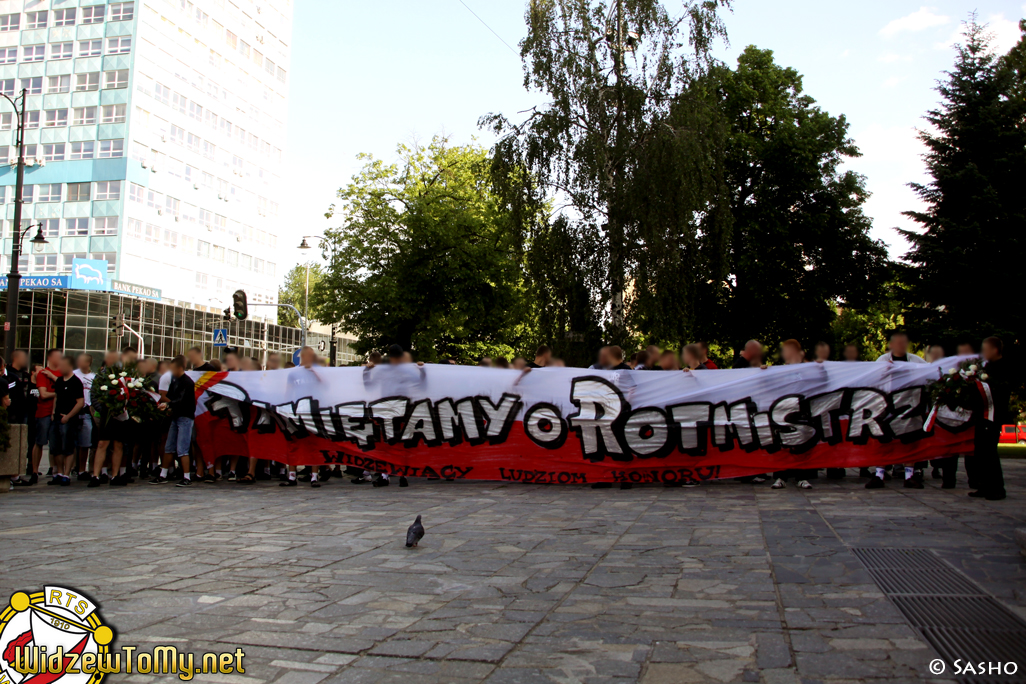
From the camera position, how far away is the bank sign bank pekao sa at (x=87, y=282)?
2147 inches

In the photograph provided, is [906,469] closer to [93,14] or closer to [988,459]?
[988,459]

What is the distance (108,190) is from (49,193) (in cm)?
535

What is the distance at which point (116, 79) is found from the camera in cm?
6347

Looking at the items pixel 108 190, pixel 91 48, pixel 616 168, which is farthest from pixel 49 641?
pixel 91 48

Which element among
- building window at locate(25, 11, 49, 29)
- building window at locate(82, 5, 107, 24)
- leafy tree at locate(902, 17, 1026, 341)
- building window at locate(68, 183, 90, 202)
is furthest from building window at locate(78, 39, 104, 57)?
leafy tree at locate(902, 17, 1026, 341)

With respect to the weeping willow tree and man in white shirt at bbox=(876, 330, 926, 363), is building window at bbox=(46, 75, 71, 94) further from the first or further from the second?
man in white shirt at bbox=(876, 330, 926, 363)

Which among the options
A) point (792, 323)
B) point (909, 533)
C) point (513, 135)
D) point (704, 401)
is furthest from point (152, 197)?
point (909, 533)

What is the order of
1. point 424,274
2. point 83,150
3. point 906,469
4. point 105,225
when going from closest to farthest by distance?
point 906,469, point 424,274, point 105,225, point 83,150

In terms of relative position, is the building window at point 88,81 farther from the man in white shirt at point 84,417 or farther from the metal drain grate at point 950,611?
the metal drain grate at point 950,611

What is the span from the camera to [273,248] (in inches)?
3275

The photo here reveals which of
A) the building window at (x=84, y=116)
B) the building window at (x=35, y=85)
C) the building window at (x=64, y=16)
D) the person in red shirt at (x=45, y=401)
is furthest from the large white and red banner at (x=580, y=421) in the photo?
the building window at (x=64, y=16)

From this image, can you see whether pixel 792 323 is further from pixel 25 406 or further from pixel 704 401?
pixel 25 406

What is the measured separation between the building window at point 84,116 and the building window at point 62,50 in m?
4.56

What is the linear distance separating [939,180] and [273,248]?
67.1 m
